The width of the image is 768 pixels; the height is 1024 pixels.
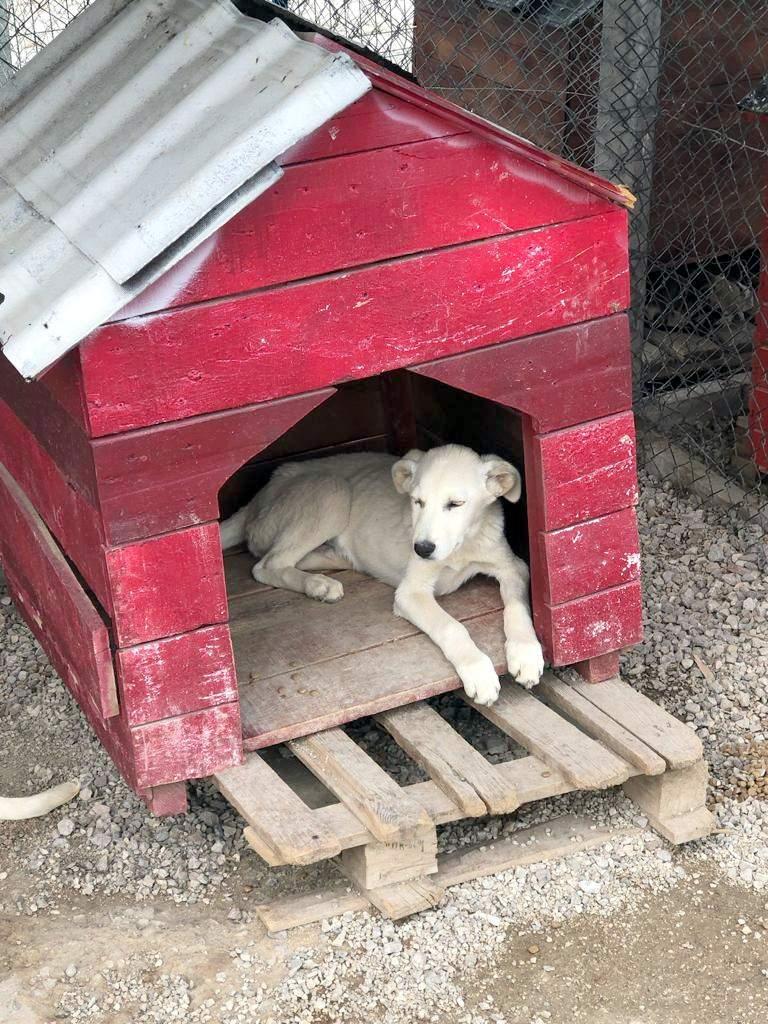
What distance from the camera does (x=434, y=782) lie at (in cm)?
365

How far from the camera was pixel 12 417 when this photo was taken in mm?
4070

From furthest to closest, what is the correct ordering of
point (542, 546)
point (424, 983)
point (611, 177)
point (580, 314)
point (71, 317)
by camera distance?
point (611, 177) → point (542, 546) → point (580, 314) → point (424, 983) → point (71, 317)

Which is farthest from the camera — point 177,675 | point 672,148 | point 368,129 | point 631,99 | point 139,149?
point 672,148

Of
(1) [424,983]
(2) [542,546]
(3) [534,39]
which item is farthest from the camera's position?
(3) [534,39]

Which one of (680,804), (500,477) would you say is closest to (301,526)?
(500,477)

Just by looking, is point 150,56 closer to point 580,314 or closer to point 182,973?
point 580,314

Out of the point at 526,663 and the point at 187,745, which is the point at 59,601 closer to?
the point at 187,745

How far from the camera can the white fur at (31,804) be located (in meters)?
3.87

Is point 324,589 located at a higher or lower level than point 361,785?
higher

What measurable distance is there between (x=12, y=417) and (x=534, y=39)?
3321 mm

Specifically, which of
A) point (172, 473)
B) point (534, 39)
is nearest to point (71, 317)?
point (172, 473)

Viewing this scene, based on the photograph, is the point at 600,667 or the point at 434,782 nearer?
the point at 434,782

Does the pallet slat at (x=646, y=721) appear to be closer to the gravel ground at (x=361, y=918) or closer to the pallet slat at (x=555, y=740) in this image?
the pallet slat at (x=555, y=740)

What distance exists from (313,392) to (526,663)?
1.13m
